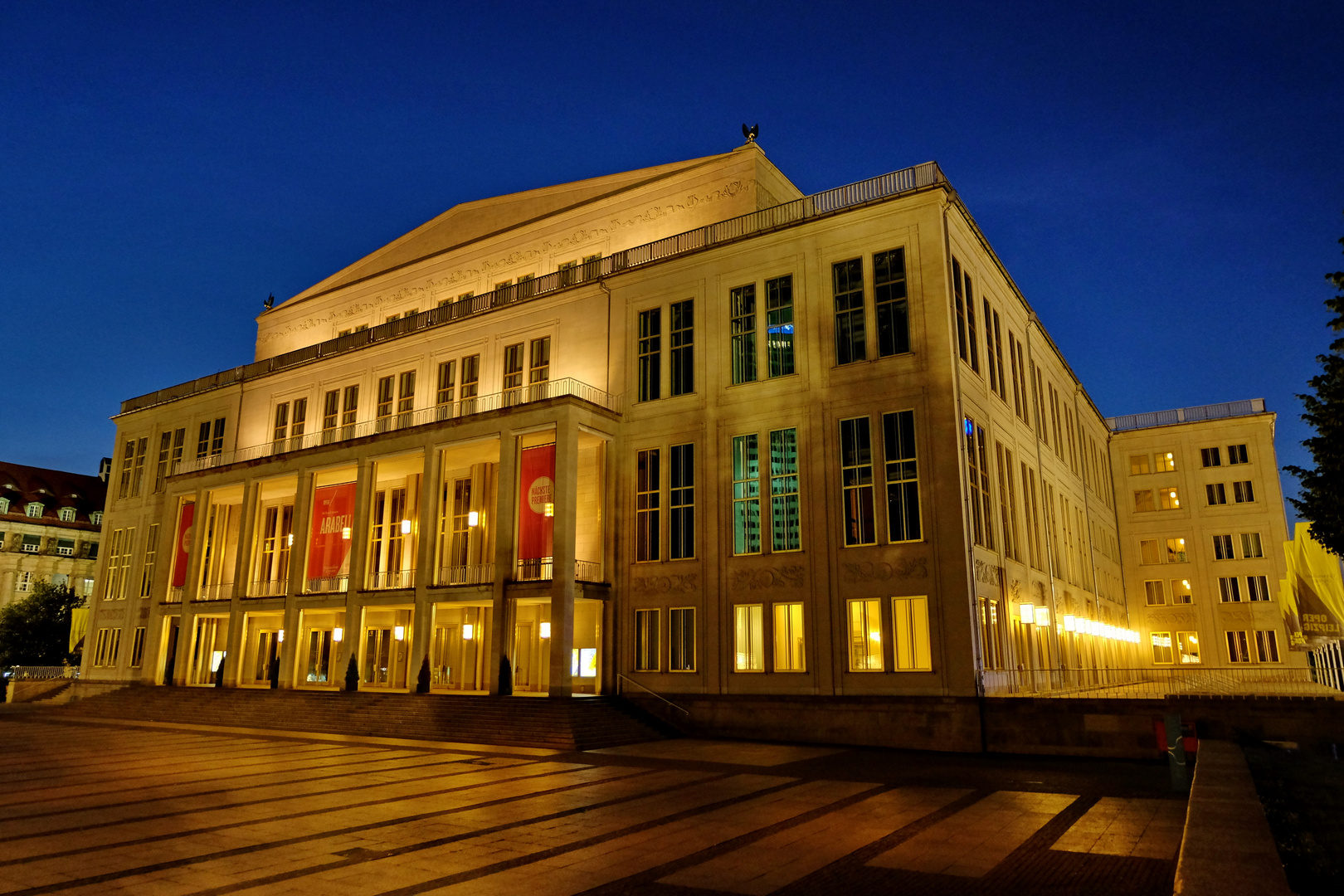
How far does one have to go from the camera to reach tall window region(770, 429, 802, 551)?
1052 inches

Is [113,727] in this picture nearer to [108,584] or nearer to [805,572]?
[108,584]

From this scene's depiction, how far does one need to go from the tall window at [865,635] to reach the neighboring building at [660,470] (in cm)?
9

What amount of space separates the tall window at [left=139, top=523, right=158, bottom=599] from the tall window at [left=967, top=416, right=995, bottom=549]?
3955cm

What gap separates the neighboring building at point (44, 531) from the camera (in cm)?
7538

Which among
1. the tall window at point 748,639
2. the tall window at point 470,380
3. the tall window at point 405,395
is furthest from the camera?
the tall window at point 405,395

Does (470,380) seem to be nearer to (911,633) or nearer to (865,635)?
(865,635)

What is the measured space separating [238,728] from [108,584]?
22688 millimetres

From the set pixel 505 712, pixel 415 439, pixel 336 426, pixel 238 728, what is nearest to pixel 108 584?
pixel 336 426

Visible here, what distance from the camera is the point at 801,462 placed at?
1059 inches

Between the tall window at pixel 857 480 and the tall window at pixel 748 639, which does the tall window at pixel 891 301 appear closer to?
the tall window at pixel 857 480

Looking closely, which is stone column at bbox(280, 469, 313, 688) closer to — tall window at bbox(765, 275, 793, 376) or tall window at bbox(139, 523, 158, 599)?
tall window at bbox(139, 523, 158, 599)

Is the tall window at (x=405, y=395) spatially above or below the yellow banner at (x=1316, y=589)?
above

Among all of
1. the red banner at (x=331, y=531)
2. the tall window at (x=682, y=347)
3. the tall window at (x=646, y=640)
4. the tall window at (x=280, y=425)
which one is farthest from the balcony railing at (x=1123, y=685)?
the tall window at (x=280, y=425)

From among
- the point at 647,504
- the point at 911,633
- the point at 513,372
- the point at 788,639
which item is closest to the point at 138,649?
the point at 513,372
